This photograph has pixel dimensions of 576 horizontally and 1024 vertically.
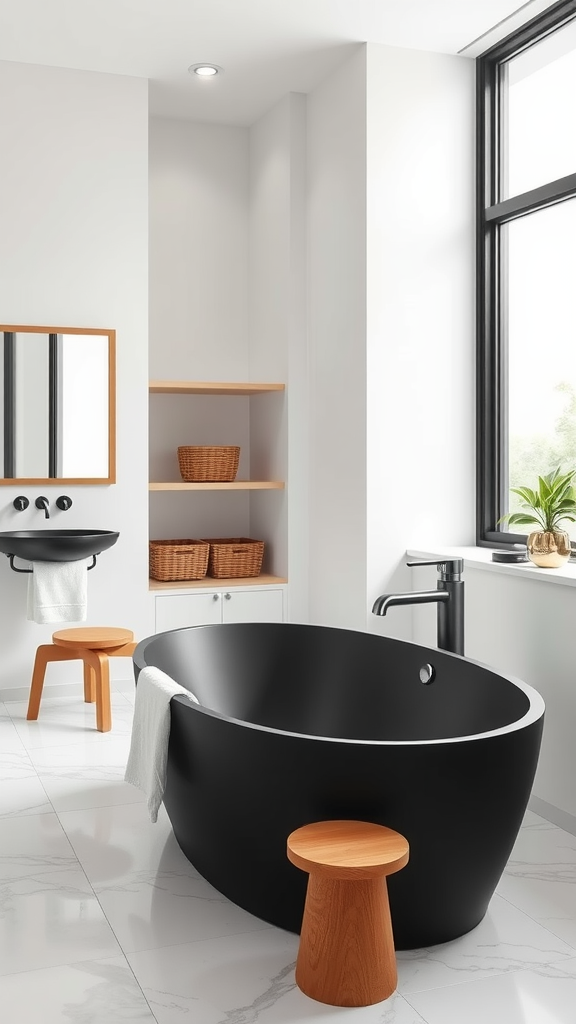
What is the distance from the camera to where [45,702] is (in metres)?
4.38

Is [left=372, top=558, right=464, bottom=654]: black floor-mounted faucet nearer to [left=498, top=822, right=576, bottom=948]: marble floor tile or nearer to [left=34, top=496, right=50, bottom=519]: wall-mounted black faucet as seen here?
[left=498, top=822, right=576, bottom=948]: marble floor tile

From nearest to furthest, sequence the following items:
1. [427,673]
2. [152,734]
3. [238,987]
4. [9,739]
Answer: [238,987] → [152,734] → [427,673] → [9,739]

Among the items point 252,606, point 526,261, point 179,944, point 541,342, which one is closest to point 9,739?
point 252,606

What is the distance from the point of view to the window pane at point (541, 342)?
3.68m

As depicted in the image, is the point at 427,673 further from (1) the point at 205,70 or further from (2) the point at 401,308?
(1) the point at 205,70

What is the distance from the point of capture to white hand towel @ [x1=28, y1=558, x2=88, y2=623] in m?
4.11

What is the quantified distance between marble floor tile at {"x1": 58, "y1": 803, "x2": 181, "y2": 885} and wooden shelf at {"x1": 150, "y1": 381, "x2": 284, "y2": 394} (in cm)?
216

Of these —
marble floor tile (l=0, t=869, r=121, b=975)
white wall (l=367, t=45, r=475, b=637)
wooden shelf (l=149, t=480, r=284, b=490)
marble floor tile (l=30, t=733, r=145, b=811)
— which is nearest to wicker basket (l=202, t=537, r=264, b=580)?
wooden shelf (l=149, t=480, r=284, b=490)

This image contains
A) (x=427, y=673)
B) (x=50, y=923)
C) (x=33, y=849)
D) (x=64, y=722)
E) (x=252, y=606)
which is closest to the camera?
(x=50, y=923)

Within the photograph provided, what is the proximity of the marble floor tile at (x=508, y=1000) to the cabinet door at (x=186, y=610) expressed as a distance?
106 inches

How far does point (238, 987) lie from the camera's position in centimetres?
210

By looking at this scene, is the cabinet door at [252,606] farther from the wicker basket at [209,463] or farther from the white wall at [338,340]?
the wicker basket at [209,463]

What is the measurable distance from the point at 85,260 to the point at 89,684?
6.28 feet

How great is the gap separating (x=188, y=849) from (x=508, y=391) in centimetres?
239
